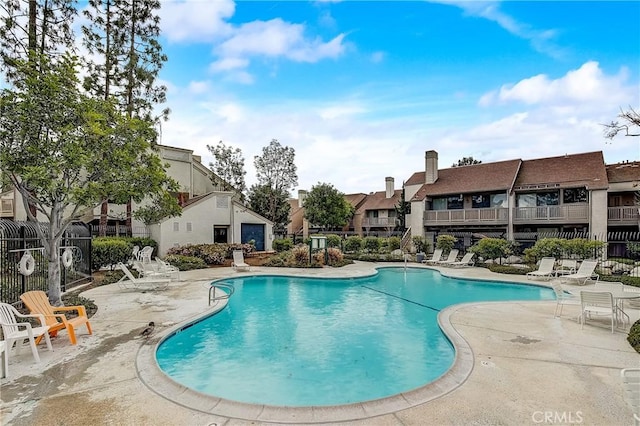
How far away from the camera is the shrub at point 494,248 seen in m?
19.0

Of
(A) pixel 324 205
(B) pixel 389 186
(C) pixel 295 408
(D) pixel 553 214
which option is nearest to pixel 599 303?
(C) pixel 295 408

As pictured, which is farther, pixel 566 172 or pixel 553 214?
pixel 566 172

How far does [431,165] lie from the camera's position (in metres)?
29.0

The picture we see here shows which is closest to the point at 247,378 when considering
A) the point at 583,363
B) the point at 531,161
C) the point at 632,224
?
the point at 583,363

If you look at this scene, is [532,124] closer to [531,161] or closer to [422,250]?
[531,161]

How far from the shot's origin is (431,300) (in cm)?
1188

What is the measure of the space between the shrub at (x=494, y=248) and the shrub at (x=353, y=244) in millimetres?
8249

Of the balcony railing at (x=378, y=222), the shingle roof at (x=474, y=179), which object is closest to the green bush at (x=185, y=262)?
the shingle roof at (x=474, y=179)

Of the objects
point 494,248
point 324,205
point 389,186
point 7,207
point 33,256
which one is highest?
point 389,186

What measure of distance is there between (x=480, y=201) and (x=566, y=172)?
5.70 metres

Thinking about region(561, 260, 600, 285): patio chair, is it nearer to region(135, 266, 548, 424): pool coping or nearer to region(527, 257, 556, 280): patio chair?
region(527, 257, 556, 280): patio chair

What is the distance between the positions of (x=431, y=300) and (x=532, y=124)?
44.7 ft

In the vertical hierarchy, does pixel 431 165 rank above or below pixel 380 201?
above

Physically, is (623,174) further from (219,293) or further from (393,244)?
(219,293)
